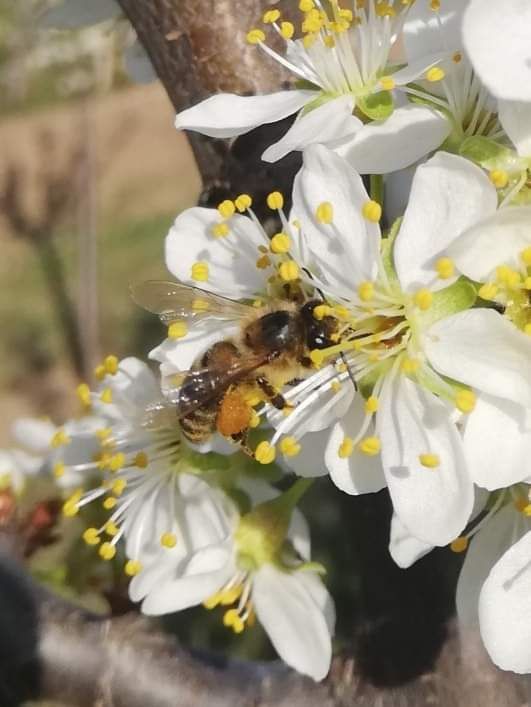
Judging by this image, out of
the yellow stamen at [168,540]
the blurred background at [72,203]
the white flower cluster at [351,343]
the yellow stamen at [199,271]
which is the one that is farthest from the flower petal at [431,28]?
the blurred background at [72,203]

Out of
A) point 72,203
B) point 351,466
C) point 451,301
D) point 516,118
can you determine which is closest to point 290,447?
point 351,466

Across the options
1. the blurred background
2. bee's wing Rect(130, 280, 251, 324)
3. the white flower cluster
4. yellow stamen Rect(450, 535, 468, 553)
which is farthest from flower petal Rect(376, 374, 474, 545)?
the blurred background

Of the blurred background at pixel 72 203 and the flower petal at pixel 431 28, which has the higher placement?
the flower petal at pixel 431 28

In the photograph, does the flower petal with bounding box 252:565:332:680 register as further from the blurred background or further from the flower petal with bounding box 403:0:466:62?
the blurred background

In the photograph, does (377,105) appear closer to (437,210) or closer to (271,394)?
(437,210)

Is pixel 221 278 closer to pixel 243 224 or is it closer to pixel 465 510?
pixel 243 224

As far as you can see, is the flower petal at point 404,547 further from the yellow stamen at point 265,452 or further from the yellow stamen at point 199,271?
the yellow stamen at point 199,271
